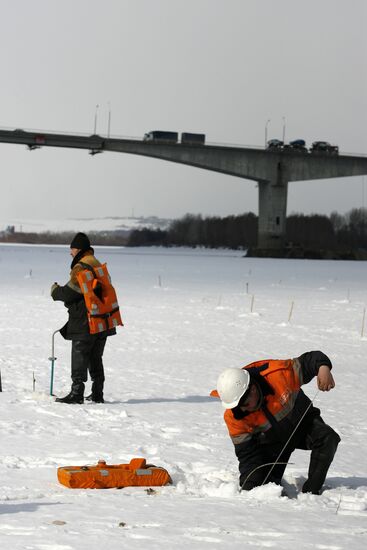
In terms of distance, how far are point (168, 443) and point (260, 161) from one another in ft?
259

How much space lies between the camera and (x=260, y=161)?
84.9m

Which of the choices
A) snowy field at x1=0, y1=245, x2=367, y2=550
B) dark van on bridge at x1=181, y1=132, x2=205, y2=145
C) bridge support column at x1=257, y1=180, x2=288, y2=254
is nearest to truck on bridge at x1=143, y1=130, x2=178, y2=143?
dark van on bridge at x1=181, y1=132, x2=205, y2=145

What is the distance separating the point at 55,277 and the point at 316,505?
87.8ft

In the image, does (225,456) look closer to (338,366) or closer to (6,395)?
(6,395)

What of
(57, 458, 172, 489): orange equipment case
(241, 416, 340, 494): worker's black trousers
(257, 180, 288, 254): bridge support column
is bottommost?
(57, 458, 172, 489): orange equipment case

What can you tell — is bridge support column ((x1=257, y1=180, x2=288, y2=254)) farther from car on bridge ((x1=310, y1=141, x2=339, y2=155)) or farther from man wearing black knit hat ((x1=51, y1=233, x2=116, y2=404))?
man wearing black knit hat ((x1=51, y1=233, x2=116, y2=404))

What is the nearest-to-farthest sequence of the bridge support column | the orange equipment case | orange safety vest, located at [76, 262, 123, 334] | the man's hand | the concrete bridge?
the man's hand
the orange equipment case
orange safety vest, located at [76, 262, 123, 334]
the concrete bridge
the bridge support column

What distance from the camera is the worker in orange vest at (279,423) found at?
5.48 meters

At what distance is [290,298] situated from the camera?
23.5 meters

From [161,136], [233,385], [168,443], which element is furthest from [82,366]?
[161,136]

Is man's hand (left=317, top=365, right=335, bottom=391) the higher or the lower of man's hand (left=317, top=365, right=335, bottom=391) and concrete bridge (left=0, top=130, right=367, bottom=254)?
the lower

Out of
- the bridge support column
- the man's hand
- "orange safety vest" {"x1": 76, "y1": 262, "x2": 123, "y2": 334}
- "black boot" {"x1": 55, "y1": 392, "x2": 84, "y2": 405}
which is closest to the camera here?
the man's hand

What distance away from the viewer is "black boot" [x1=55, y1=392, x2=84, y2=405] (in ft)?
28.8

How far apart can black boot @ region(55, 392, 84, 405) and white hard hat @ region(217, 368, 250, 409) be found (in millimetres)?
3748
